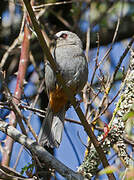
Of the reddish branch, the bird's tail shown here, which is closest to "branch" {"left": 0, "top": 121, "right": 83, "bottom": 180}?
the reddish branch

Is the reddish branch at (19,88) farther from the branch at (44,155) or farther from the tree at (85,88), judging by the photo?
the branch at (44,155)

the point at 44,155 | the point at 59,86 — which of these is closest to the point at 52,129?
the point at 59,86

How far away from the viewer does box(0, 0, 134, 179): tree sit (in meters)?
3.08

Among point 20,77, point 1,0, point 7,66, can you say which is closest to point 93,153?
point 20,77

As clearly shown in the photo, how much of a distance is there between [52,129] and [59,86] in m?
0.55

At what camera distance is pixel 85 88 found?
15.2ft

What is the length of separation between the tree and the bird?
148 mm

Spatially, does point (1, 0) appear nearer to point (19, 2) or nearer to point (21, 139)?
point (19, 2)

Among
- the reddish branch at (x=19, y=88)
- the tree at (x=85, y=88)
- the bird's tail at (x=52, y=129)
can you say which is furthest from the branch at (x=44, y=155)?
the bird's tail at (x=52, y=129)

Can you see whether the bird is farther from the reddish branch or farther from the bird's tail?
the reddish branch

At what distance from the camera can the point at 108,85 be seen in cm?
387

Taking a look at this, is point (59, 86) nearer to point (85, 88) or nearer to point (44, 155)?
point (85, 88)

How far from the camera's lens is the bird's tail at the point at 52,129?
4.03m

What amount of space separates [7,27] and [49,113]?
239 centimetres
